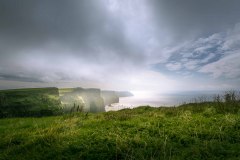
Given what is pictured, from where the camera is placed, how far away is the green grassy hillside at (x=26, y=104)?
30.3 m

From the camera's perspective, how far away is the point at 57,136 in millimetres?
6645

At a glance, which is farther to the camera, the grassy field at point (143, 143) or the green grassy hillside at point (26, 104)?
the green grassy hillside at point (26, 104)

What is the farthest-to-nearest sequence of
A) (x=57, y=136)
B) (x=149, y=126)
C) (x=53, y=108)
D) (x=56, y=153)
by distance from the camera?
(x=53, y=108)
(x=149, y=126)
(x=57, y=136)
(x=56, y=153)

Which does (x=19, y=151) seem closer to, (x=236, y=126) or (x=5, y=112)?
(x=236, y=126)

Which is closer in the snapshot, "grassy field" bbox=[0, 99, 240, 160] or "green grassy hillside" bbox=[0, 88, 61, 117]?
"grassy field" bbox=[0, 99, 240, 160]

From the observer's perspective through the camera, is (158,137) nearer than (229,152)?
No

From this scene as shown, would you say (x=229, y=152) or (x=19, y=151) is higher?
(x=229, y=152)

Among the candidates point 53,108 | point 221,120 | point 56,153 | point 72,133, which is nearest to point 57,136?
point 72,133

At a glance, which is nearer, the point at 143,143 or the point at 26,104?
the point at 143,143

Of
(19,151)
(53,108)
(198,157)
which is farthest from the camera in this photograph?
(53,108)

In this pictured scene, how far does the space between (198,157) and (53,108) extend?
1346 inches

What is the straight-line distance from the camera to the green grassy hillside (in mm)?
30316

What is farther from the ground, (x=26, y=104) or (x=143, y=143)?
(x=143, y=143)

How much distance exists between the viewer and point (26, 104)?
32938 mm
